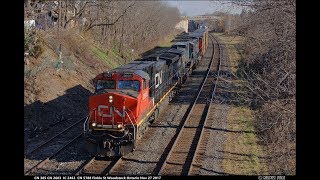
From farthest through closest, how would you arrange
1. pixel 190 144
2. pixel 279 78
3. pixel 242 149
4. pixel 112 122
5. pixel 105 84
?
1. pixel 190 144
2. pixel 242 149
3. pixel 105 84
4. pixel 112 122
5. pixel 279 78

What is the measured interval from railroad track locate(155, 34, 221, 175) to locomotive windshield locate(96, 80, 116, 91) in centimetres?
348

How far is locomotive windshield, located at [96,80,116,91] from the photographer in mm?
16812

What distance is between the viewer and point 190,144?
18.4 meters

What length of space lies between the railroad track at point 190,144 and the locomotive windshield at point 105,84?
348cm

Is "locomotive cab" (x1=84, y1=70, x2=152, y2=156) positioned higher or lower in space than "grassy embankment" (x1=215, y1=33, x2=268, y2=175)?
higher

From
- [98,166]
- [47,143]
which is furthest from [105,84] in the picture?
[47,143]

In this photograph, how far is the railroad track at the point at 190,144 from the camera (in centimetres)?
1523

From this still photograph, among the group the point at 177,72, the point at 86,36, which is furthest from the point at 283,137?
the point at 86,36

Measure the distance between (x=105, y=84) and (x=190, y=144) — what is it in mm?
4625

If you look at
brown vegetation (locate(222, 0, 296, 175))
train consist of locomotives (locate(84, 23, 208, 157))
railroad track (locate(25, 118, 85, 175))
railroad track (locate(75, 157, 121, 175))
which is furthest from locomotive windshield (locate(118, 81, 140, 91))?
brown vegetation (locate(222, 0, 296, 175))

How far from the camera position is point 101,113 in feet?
53.1

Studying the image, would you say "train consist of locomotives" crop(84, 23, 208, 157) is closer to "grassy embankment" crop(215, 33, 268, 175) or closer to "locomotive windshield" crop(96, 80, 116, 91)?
"locomotive windshield" crop(96, 80, 116, 91)

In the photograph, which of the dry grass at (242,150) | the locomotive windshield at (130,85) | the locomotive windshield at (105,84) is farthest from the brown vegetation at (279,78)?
the locomotive windshield at (105,84)

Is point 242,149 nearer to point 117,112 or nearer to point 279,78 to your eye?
point 279,78
